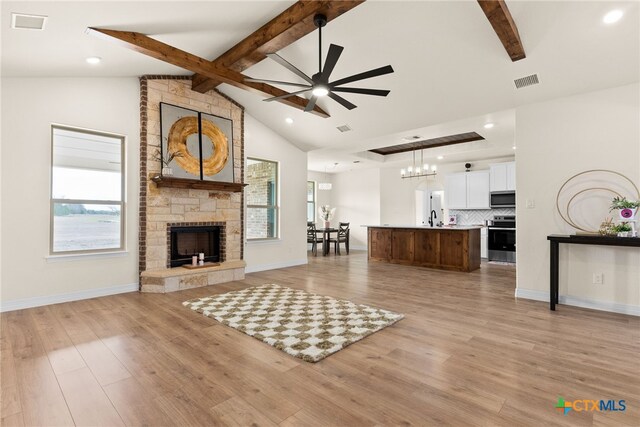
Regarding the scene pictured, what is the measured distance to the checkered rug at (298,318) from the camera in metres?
2.78

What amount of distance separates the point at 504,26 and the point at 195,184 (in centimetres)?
454

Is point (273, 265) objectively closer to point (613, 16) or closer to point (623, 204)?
point (623, 204)

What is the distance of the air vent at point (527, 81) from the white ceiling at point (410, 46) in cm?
7

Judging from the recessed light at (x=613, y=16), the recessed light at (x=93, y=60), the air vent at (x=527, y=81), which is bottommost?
the air vent at (x=527, y=81)

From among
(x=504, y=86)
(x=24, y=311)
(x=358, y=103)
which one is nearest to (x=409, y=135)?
(x=358, y=103)

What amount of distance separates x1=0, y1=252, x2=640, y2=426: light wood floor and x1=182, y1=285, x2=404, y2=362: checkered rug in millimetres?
129

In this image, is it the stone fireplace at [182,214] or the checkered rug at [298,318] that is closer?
the checkered rug at [298,318]

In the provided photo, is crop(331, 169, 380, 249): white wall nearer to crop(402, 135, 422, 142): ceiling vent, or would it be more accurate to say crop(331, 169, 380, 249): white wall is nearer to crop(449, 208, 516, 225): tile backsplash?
crop(449, 208, 516, 225): tile backsplash

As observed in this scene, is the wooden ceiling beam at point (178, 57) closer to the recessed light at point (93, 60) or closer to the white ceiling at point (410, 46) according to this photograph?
the white ceiling at point (410, 46)

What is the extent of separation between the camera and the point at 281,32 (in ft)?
11.2

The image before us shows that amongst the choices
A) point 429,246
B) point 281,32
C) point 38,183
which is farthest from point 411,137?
point 38,183

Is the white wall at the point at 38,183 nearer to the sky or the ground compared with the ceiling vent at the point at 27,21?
nearer to the ground

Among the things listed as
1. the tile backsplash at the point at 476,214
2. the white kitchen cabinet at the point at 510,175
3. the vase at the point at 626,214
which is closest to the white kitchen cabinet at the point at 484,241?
the tile backsplash at the point at 476,214

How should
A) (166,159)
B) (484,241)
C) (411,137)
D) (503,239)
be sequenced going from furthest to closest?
(484,241), (503,239), (411,137), (166,159)
